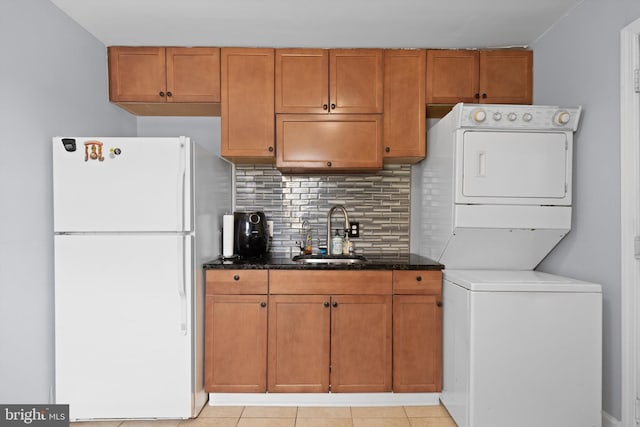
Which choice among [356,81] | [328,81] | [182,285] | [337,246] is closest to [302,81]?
[328,81]

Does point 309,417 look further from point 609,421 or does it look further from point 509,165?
point 509,165

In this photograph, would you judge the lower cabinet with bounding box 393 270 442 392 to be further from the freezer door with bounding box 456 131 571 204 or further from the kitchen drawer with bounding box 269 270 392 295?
the freezer door with bounding box 456 131 571 204

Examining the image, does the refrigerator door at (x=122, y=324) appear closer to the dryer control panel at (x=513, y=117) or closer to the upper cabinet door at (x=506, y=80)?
the dryer control panel at (x=513, y=117)

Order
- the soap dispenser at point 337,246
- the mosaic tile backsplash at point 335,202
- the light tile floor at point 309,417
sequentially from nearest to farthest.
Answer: the light tile floor at point 309,417, the soap dispenser at point 337,246, the mosaic tile backsplash at point 335,202

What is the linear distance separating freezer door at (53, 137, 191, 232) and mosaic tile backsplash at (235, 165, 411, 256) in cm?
97

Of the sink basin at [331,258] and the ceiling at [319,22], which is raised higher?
the ceiling at [319,22]

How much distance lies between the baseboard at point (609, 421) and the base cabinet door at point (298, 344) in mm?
1513

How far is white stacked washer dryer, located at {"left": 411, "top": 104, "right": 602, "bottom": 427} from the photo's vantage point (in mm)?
1989

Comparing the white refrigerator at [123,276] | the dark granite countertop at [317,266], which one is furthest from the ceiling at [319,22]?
the dark granite countertop at [317,266]

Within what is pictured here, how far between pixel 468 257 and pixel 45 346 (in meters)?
2.54

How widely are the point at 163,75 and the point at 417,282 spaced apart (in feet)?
7.31

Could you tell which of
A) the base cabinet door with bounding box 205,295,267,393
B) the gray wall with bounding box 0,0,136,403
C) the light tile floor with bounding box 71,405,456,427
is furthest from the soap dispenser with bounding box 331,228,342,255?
the gray wall with bounding box 0,0,136,403

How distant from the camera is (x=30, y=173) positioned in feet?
6.62

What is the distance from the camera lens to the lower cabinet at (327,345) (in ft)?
7.95
